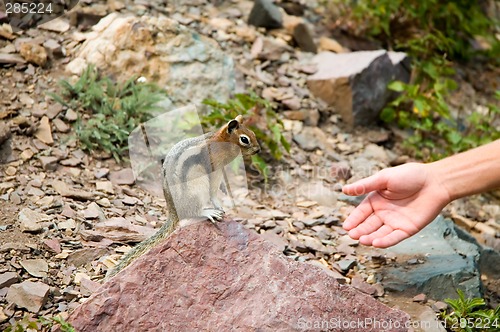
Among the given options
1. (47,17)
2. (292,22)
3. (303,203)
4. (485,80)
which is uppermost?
(47,17)

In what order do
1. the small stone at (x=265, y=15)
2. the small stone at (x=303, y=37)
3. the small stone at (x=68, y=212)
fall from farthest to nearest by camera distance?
→ 1. the small stone at (x=303, y=37)
2. the small stone at (x=265, y=15)
3. the small stone at (x=68, y=212)

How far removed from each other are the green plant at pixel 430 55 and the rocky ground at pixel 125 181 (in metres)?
0.33

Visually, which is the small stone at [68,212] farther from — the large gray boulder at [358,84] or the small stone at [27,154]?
the large gray boulder at [358,84]

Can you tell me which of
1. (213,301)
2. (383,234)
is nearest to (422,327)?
(383,234)

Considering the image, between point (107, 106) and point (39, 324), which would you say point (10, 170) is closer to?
point (107, 106)

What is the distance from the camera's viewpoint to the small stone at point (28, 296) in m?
3.45

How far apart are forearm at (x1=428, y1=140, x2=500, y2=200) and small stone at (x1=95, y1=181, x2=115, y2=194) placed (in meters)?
2.22

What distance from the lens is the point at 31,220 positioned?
161 inches

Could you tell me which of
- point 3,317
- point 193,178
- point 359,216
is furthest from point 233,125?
point 3,317

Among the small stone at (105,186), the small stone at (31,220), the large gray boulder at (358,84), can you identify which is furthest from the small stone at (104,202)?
the large gray boulder at (358,84)

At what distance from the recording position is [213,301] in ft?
11.0

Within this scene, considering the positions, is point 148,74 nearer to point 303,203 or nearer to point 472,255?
point 303,203

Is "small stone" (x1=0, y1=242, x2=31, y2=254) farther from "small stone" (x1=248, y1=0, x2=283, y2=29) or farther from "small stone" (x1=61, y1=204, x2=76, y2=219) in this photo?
"small stone" (x1=248, y1=0, x2=283, y2=29)

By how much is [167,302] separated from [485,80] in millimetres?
5935
